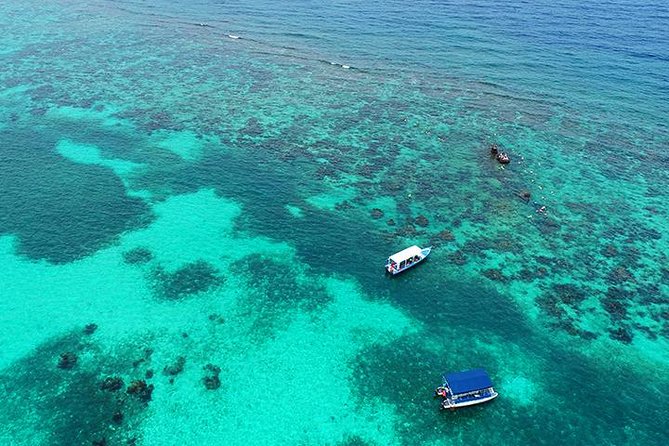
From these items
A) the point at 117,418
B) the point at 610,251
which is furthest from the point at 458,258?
the point at 117,418

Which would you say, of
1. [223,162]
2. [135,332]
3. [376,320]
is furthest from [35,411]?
[223,162]

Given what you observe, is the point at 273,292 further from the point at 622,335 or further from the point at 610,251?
the point at 610,251

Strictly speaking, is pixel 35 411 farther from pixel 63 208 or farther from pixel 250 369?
pixel 63 208

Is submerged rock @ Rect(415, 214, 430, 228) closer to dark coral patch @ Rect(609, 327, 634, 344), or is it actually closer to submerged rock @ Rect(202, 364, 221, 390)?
dark coral patch @ Rect(609, 327, 634, 344)

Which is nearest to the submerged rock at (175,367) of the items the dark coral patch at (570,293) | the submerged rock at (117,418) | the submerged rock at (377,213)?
the submerged rock at (117,418)

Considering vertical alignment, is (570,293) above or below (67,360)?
above

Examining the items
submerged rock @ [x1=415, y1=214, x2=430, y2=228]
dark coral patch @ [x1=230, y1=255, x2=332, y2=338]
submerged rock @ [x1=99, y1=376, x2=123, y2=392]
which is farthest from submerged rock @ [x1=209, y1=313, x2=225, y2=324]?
submerged rock @ [x1=415, y1=214, x2=430, y2=228]
